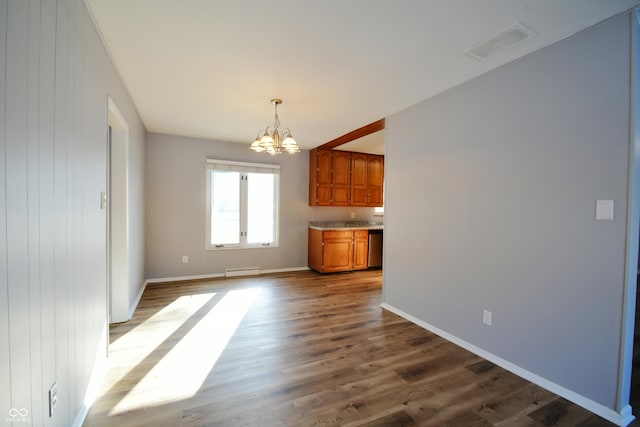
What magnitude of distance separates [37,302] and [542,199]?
2994mm

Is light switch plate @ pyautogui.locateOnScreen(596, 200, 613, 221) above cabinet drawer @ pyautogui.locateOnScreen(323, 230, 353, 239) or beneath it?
above

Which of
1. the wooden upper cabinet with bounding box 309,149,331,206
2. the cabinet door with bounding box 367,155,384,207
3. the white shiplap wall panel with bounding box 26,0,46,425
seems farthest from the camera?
the cabinet door with bounding box 367,155,384,207

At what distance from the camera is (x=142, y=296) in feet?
12.6

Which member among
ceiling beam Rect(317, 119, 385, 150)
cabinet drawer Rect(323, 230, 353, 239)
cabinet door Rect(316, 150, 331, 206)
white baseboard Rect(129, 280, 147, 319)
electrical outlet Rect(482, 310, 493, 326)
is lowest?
white baseboard Rect(129, 280, 147, 319)

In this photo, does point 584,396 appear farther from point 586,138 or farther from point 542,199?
point 586,138

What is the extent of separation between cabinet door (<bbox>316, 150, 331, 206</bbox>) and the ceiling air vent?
11.6ft

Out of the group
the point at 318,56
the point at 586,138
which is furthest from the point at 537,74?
the point at 318,56

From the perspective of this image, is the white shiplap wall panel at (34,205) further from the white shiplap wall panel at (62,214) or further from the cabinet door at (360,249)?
the cabinet door at (360,249)

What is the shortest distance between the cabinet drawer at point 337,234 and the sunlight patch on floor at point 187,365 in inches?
89.6

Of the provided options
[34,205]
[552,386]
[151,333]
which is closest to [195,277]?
[151,333]

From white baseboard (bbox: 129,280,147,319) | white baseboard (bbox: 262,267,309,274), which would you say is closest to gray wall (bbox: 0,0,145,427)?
white baseboard (bbox: 129,280,147,319)

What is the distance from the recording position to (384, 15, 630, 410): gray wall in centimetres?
175

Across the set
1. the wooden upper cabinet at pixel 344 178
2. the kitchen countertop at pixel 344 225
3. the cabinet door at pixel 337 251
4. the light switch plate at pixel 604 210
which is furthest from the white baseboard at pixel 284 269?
the light switch plate at pixel 604 210

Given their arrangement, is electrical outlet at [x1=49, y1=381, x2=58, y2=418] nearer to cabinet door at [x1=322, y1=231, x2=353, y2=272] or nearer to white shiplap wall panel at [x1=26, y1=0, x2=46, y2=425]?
white shiplap wall panel at [x1=26, y1=0, x2=46, y2=425]
